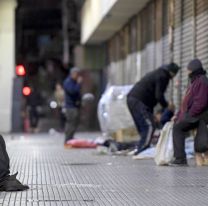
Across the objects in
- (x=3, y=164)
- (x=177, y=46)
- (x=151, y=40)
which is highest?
(x=151, y=40)

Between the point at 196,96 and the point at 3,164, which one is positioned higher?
the point at 196,96

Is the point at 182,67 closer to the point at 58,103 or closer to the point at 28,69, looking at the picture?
the point at 58,103

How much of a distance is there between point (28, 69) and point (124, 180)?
84.6ft

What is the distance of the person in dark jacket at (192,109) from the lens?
10.2 meters

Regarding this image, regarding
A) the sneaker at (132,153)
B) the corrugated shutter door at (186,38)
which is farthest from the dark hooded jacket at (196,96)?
the corrugated shutter door at (186,38)

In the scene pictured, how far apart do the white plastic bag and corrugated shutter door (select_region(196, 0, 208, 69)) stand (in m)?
2.06

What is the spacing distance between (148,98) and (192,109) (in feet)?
7.15

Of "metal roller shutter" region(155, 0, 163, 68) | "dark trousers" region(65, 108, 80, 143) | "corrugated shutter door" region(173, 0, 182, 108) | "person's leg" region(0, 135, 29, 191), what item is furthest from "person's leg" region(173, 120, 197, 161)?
"dark trousers" region(65, 108, 80, 143)

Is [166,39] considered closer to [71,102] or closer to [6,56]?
[71,102]

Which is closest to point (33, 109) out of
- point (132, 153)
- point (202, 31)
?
point (132, 153)

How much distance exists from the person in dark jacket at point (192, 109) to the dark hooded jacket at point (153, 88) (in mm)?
1458

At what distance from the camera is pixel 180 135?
10422mm

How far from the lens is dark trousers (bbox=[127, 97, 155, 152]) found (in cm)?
1209

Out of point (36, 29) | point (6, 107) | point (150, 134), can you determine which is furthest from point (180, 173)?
point (36, 29)
